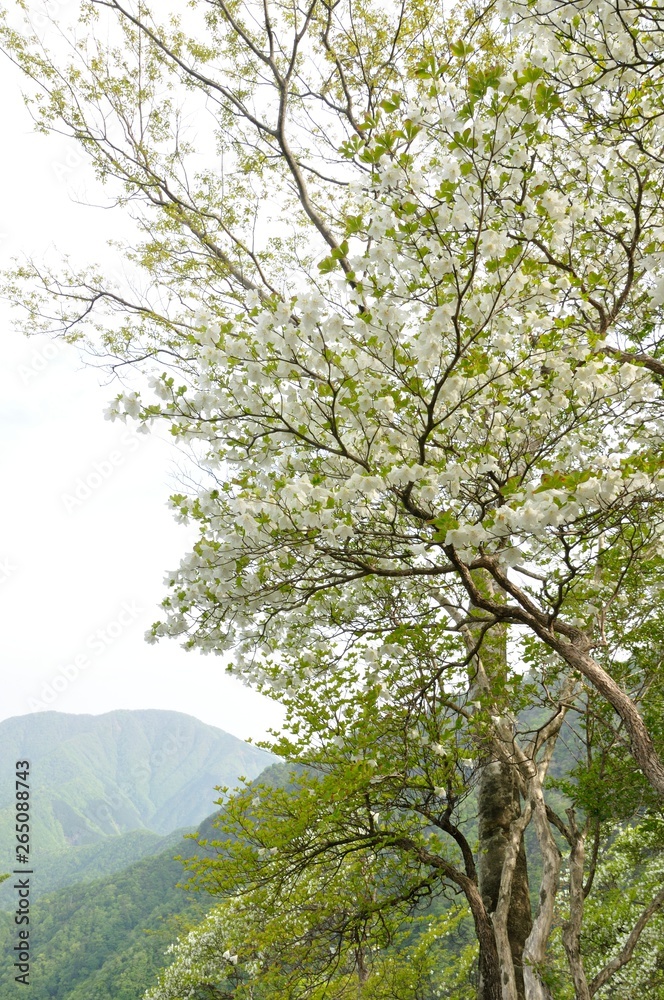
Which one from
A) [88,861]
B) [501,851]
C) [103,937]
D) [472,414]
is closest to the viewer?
[472,414]

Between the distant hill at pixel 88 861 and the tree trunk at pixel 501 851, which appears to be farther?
the distant hill at pixel 88 861

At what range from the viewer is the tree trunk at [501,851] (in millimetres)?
5863

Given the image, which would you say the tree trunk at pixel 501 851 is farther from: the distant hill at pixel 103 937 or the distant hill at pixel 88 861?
the distant hill at pixel 88 861

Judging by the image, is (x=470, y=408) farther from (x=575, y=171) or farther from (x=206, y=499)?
(x=575, y=171)

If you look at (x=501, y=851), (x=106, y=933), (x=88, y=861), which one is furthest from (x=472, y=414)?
(x=88, y=861)

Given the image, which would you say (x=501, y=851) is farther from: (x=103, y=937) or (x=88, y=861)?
(x=88, y=861)

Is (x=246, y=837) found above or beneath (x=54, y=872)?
above

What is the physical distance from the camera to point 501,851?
615 centimetres

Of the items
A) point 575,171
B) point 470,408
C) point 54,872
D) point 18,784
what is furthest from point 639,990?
point 54,872

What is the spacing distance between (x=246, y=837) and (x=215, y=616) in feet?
7.14

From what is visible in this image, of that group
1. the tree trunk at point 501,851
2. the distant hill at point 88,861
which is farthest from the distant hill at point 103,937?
the distant hill at point 88,861

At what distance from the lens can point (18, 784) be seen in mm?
10898

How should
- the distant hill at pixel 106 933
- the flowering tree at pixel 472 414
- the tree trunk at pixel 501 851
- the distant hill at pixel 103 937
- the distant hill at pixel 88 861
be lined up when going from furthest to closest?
the distant hill at pixel 88 861, the distant hill at pixel 103 937, the distant hill at pixel 106 933, the tree trunk at pixel 501 851, the flowering tree at pixel 472 414

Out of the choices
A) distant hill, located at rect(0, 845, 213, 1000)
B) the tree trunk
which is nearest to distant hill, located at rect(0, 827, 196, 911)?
distant hill, located at rect(0, 845, 213, 1000)
